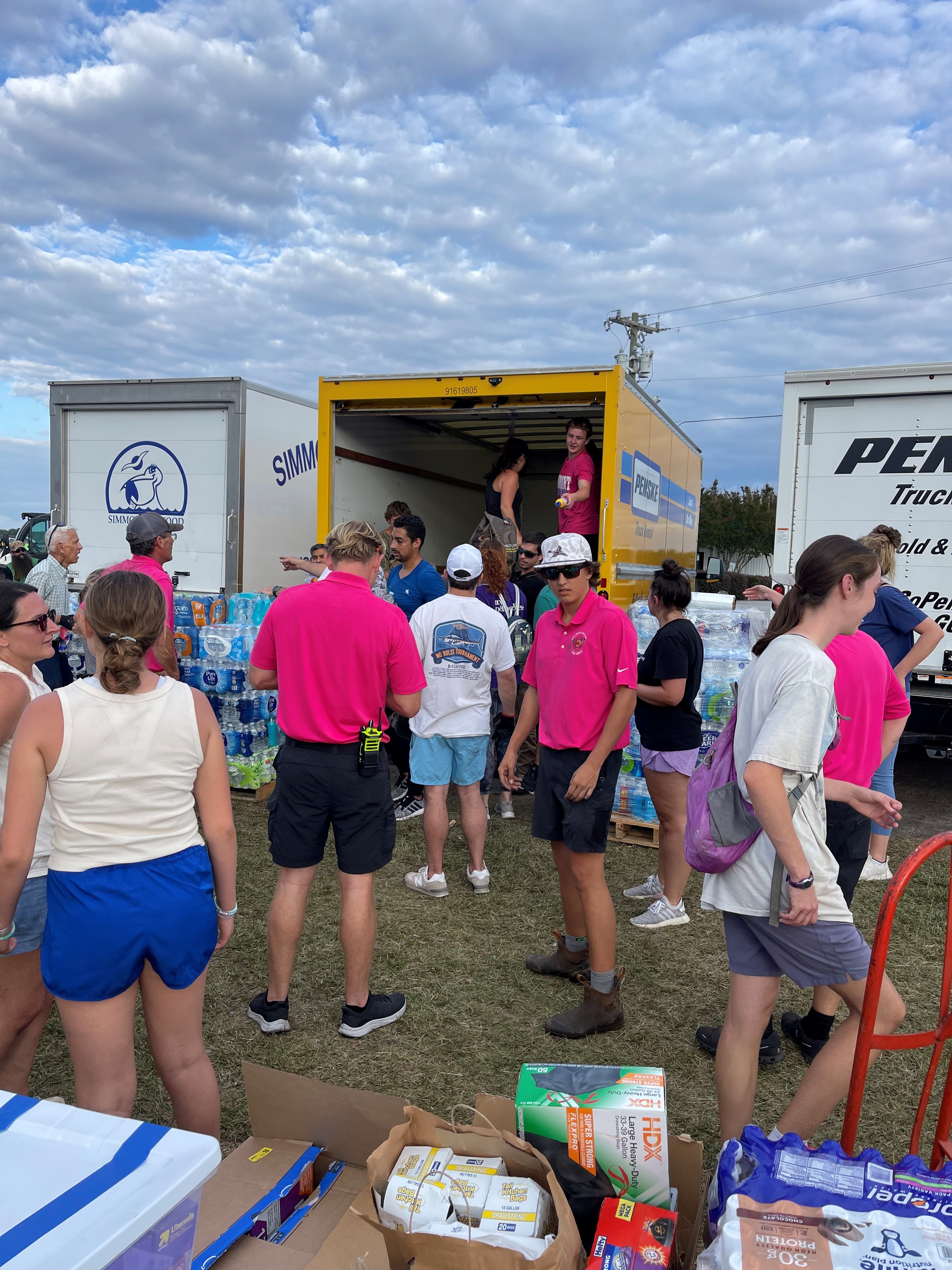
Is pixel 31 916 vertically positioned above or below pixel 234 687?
below

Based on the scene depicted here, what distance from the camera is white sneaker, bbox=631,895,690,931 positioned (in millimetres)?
4438

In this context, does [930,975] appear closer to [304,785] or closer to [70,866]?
[304,785]

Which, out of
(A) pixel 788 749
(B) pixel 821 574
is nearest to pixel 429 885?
(A) pixel 788 749

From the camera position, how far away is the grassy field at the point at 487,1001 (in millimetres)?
3049

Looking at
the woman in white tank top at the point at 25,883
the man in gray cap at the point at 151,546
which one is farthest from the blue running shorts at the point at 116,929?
the man in gray cap at the point at 151,546

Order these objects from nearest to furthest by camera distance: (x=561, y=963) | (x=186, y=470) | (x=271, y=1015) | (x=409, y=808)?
(x=271, y=1015) → (x=561, y=963) → (x=409, y=808) → (x=186, y=470)

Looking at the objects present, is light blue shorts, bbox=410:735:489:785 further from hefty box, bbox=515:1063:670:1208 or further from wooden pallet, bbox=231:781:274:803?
hefty box, bbox=515:1063:670:1208

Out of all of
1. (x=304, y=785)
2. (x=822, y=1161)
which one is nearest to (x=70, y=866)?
(x=304, y=785)

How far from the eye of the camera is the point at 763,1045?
3.31 meters

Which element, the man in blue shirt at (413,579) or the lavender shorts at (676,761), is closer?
the lavender shorts at (676,761)

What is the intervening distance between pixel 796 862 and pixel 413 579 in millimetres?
4306

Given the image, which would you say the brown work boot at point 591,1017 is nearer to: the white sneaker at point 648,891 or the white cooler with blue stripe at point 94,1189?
the white sneaker at point 648,891

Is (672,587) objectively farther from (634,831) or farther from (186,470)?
(186,470)

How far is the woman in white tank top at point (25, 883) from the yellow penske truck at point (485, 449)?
4.45m
